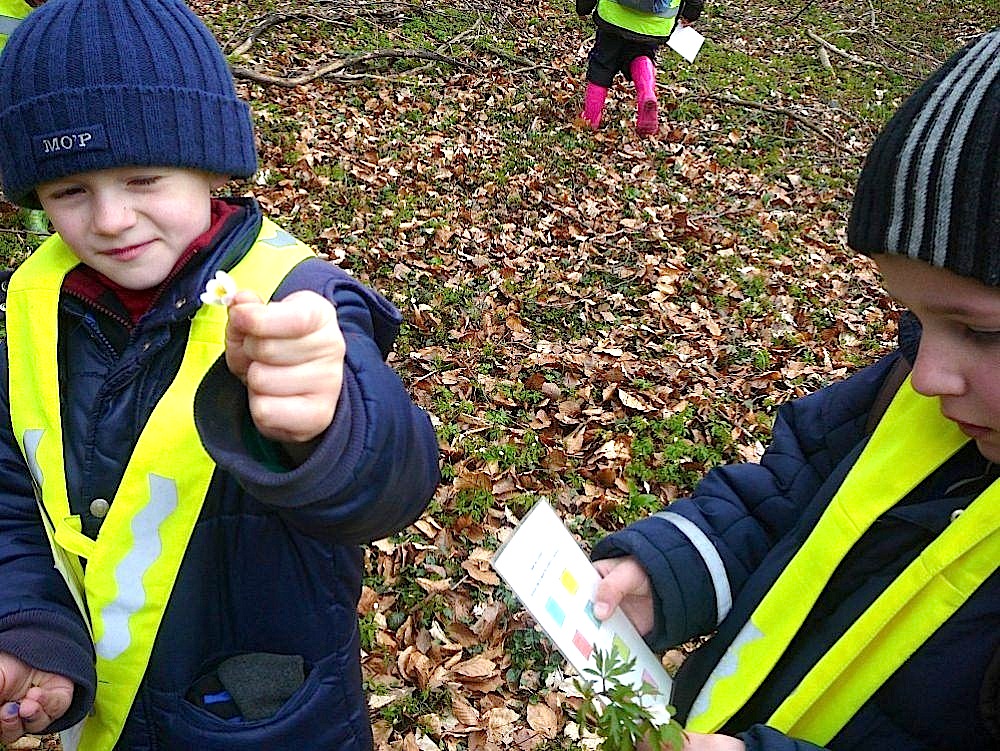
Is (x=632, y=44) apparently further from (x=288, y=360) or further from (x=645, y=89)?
(x=288, y=360)

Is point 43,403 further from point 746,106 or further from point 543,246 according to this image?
point 746,106

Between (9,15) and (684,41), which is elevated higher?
(9,15)

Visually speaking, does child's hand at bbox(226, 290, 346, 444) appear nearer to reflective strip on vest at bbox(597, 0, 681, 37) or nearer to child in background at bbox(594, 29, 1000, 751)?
child in background at bbox(594, 29, 1000, 751)

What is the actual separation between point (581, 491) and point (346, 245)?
2.84 meters

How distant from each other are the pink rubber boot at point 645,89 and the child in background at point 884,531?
7052 millimetres

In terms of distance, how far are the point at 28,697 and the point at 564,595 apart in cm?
107

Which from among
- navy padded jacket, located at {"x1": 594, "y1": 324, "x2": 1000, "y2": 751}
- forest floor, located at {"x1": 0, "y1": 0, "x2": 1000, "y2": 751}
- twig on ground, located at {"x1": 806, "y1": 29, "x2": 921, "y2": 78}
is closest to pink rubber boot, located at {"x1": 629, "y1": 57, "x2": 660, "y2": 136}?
forest floor, located at {"x1": 0, "y1": 0, "x2": 1000, "y2": 751}

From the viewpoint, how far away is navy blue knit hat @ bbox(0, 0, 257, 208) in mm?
1604

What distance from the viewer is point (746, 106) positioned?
31.7ft


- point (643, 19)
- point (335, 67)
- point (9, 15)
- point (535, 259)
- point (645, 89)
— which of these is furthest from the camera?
point (335, 67)

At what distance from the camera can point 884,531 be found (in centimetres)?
154

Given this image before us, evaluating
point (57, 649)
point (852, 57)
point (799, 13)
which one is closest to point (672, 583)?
point (57, 649)

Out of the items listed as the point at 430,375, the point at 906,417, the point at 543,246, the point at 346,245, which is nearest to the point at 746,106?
the point at 543,246

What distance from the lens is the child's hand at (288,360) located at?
121cm
